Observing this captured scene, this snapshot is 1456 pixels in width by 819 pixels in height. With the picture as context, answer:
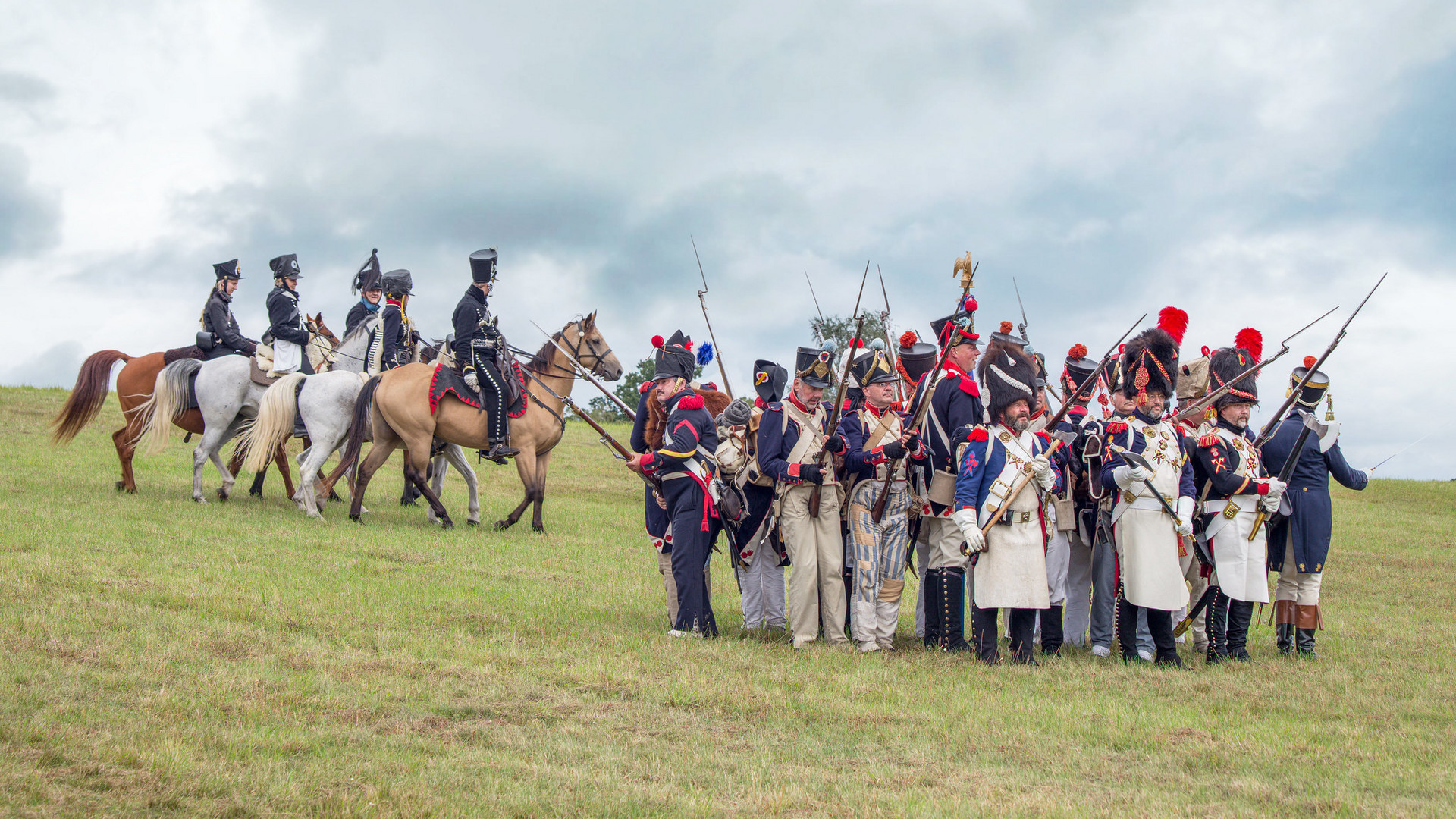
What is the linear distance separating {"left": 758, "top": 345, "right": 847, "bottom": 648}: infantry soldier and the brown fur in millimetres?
8832

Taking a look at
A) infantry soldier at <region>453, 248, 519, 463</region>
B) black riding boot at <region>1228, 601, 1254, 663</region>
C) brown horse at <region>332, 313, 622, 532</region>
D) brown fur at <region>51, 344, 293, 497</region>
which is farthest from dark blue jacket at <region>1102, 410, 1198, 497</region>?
brown fur at <region>51, 344, 293, 497</region>

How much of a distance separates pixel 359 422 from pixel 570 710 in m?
8.87

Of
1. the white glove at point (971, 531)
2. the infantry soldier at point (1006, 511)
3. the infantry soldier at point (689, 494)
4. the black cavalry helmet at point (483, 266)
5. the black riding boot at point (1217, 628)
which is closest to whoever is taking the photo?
the white glove at point (971, 531)

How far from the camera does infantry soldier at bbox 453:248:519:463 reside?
13906mm

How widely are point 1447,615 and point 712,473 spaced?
28.1ft

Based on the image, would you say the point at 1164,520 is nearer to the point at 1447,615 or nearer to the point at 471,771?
the point at 471,771

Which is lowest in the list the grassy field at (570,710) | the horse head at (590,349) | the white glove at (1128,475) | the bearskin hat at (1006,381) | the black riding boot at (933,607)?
the grassy field at (570,710)

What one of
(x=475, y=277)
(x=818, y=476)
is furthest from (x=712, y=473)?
(x=475, y=277)

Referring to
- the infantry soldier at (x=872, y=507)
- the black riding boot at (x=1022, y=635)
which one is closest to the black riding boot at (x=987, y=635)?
the black riding boot at (x=1022, y=635)

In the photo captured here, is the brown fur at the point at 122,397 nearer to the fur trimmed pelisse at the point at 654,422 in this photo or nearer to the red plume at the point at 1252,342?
the fur trimmed pelisse at the point at 654,422

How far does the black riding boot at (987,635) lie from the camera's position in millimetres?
7805

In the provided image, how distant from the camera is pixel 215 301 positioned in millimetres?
15125

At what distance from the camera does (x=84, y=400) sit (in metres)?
15.0

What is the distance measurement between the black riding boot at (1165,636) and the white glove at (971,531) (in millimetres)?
1478
